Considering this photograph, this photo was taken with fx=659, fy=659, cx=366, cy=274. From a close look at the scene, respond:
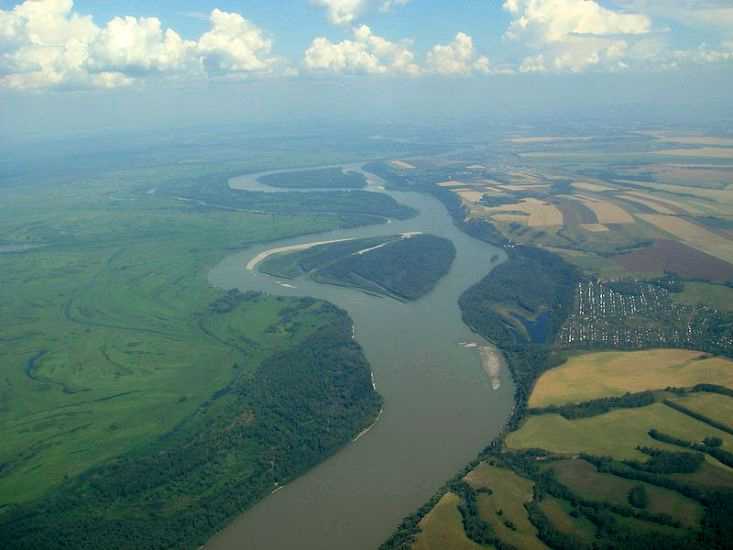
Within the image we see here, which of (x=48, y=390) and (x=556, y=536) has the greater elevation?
(x=556, y=536)

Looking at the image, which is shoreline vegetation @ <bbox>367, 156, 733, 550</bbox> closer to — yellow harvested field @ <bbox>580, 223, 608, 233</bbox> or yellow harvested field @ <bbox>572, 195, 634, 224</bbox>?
yellow harvested field @ <bbox>580, 223, 608, 233</bbox>

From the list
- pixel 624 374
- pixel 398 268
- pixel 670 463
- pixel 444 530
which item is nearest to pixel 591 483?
pixel 670 463

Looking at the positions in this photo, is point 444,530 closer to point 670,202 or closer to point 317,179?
point 670,202

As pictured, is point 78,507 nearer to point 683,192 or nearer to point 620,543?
point 620,543

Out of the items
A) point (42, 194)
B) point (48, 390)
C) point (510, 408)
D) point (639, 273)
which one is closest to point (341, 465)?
point (510, 408)

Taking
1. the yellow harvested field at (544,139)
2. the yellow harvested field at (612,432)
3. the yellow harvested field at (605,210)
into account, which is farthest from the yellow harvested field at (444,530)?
the yellow harvested field at (544,139)

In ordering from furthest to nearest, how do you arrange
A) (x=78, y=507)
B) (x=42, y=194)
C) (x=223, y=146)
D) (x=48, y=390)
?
1. (x=223, y=146)
2. (x=42, y=194)
3. (x=48, y=390)
4. (x=78, y=507)
